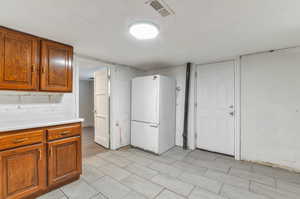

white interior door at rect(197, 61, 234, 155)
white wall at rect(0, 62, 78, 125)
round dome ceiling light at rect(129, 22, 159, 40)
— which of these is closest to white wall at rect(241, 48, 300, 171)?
white interior door at rect(197, 61, 234, 155)

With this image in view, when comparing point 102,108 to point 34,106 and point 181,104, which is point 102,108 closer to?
point 34,106

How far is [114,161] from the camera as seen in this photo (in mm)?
2600

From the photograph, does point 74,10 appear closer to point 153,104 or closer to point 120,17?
point 120,17

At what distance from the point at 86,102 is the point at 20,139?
15.8 ft

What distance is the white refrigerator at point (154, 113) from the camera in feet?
9.64

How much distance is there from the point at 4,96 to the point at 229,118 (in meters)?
3.78

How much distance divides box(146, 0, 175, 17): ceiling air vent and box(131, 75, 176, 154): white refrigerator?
160 centimetres

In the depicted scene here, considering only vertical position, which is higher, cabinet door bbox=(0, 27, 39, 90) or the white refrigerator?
cabinet door bbox=(0, 27, 39, 90)

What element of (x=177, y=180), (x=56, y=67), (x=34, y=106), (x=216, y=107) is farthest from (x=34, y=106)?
(x=216, y=107)

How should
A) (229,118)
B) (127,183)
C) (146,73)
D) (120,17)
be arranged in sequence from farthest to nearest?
(146,73) < (229,118) < (127,183) < (120,17)

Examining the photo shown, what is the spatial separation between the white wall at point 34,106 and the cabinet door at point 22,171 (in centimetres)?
41

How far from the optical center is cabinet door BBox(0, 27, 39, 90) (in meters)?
1.57

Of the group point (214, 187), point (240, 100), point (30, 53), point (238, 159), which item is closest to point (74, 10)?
point (30, 53)

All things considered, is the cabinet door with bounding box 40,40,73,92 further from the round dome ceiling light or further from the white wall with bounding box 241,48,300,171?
the white wall with bounding box 241,48,300,171
